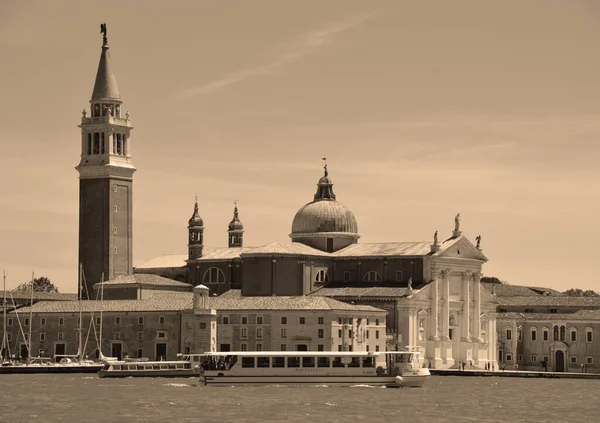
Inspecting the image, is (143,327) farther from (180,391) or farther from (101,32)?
(180,391)

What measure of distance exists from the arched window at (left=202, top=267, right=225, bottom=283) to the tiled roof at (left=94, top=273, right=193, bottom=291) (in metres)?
1.71

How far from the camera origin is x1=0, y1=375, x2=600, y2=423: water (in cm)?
8275

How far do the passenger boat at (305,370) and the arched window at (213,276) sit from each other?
38687 millimetres

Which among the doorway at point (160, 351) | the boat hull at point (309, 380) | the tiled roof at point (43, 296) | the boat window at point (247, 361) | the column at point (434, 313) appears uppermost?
the tiled roof at point (43, 296)

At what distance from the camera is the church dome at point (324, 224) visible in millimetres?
149125

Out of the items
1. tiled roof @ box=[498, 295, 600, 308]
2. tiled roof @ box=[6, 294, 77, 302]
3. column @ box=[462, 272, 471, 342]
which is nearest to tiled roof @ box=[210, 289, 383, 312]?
column @ box=[462, 272, 471, 342]

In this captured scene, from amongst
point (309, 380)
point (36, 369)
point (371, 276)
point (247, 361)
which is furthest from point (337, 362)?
point (371, 276)

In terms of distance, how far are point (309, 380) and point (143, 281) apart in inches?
1461

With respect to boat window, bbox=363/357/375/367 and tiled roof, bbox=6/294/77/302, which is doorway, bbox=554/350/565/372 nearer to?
boat window, bbox=363/357/375/367

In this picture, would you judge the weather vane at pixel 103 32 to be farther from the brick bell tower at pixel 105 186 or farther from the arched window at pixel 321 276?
the arched window at pixel 321 276

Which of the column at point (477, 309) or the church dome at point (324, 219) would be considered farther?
the church dome at point (324, 219)

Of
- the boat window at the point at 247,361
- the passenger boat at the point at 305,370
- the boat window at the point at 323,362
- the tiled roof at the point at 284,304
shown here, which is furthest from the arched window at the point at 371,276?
the boat window at the point at 247,361

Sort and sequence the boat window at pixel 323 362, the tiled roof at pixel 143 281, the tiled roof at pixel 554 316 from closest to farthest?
the boat window at pixel 323 362, the tiled roof at pixel 143 281, the tiled roof at pixel 554 316

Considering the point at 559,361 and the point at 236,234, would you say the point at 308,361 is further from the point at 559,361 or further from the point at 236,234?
the point at 236,234
